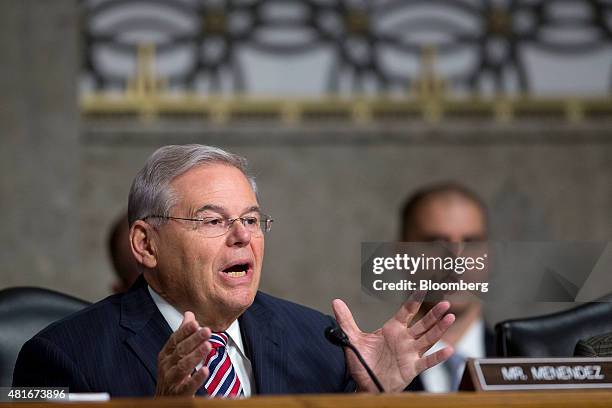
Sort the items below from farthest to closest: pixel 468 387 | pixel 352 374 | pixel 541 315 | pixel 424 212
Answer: pixel 424 212 < pixel 541 315 < pixel 352 374 < pixel 468 387

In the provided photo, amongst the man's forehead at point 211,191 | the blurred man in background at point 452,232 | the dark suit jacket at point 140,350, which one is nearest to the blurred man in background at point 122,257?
the blurred man in background at point 452,232

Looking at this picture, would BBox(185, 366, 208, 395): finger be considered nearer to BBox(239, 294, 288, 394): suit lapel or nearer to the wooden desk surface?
the wooden desk surface

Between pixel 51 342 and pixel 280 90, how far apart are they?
14.0 feet

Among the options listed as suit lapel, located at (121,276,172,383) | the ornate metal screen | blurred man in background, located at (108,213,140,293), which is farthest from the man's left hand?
the ornate metal screen

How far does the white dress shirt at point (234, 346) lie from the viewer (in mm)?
2820

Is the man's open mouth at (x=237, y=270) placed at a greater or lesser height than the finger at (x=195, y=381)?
greater

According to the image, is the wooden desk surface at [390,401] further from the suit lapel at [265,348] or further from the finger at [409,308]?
the suit lapel at [265,348]

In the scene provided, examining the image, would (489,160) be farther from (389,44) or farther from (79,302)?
(79,302)

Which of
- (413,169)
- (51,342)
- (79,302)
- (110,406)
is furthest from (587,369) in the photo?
(413,169)

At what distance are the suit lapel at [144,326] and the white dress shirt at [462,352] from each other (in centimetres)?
127

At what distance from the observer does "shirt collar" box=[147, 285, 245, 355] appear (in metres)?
2.83

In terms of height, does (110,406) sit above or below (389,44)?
below

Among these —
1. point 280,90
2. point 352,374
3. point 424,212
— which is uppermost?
point 280,90

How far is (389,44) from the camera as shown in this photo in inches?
269
